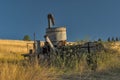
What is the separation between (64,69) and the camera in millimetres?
13734

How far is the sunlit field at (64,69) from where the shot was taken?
889cm

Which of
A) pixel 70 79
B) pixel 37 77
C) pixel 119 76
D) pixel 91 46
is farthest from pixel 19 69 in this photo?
pixel 91 46

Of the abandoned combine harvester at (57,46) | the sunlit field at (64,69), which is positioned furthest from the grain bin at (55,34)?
the sunlit field at (64,69)

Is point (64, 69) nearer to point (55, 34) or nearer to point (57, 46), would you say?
point (57, 46)

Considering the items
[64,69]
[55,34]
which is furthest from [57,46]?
[64,69]

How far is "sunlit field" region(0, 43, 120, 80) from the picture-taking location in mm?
8891

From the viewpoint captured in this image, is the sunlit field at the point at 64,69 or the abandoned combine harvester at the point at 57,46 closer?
the sunlit field at the point at 64,69

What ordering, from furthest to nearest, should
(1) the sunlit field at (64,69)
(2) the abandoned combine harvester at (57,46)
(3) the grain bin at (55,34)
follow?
(3) the grain bin at (55,34), (2) the abandoned combine harvester at (57,46), (1) the sunlit field at (64,69)

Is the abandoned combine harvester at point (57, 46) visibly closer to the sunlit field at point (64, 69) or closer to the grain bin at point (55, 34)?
the grain bin at point (55, 34)

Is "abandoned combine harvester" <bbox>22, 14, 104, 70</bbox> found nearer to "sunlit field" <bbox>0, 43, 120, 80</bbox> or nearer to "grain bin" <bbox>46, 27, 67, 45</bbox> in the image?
"grain bin" <bbox>46, 27, 67, 45</bbox>

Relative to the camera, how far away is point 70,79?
1104 centimetres

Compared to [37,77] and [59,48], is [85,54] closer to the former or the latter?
[59,48]

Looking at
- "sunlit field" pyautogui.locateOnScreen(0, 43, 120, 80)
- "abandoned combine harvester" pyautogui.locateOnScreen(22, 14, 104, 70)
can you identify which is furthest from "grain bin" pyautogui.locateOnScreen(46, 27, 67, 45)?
"sunlit field" pyautogui.locateOnScreen(0, 43, 120, 80)

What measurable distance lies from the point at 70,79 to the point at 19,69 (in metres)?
2.39
